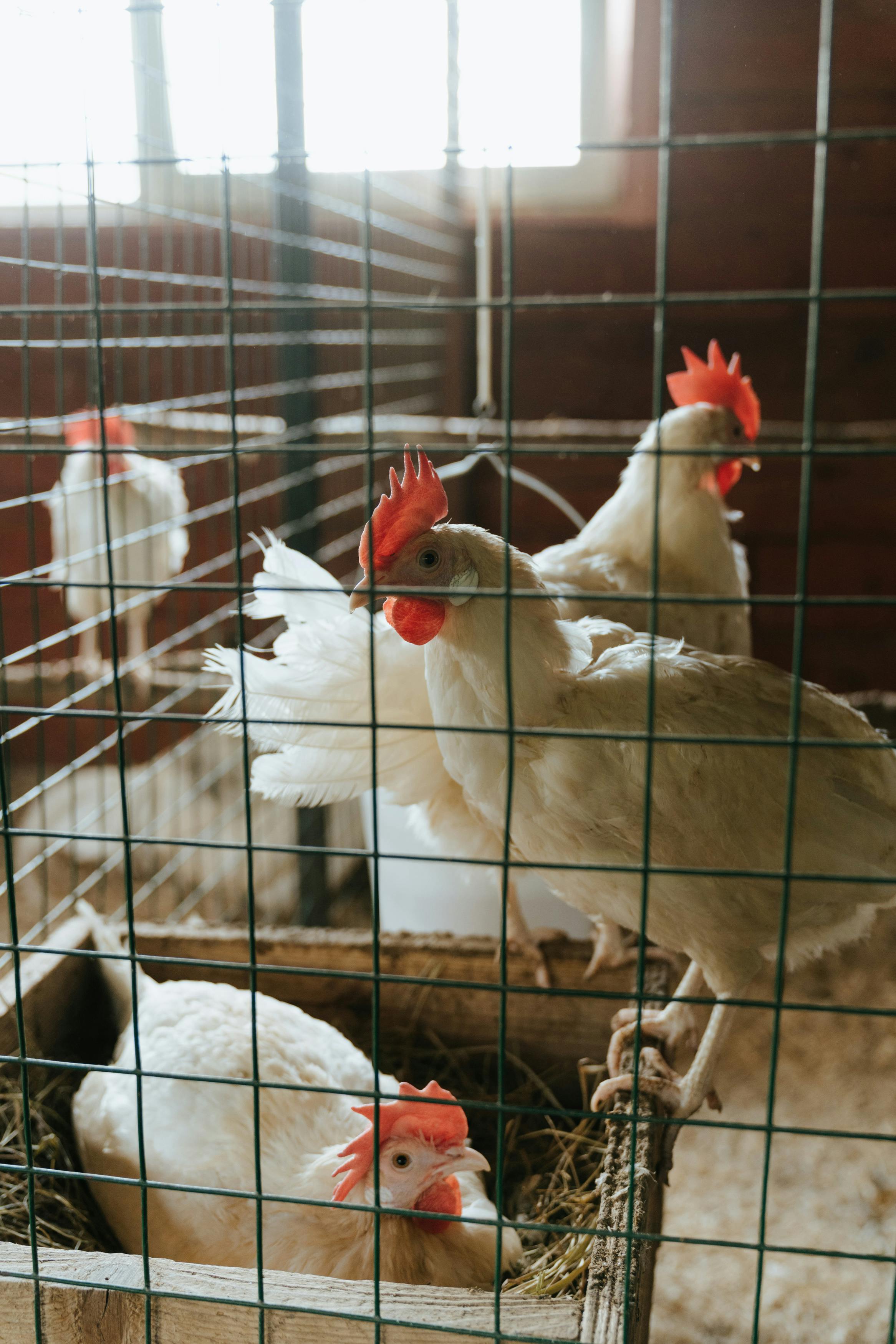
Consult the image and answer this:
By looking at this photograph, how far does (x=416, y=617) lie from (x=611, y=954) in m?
0.84

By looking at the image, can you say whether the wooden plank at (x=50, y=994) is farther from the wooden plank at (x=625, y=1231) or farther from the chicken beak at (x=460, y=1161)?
the wooden plank at (x=625, y=1231)

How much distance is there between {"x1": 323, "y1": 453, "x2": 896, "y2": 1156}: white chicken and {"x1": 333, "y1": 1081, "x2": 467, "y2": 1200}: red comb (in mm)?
331

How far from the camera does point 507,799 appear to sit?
3.19 feet

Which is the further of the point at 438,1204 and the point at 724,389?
the point at 724,389

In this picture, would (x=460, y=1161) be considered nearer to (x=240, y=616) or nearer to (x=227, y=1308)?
(x=227, y=1308)

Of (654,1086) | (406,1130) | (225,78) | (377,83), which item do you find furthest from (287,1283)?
(225,78)

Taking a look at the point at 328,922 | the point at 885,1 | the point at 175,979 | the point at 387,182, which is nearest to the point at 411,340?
the point at 387,182

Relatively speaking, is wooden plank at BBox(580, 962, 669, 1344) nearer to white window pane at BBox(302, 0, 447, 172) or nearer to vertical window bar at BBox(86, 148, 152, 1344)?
vertical window bar at BBox(86, 148, 152, 1344)

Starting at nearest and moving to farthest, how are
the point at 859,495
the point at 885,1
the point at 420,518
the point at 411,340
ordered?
1. the point at 420,518
2. the point at 885,1
3. the point at 411,340
4. the point at 859,495

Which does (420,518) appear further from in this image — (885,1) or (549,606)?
(885,1)

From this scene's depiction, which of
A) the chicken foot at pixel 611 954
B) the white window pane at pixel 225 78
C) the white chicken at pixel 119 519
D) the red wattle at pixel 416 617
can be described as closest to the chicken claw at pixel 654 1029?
the chicken foot at pixel 611 954

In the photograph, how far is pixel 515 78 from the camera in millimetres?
1104

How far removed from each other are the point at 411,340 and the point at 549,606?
9.11 ft

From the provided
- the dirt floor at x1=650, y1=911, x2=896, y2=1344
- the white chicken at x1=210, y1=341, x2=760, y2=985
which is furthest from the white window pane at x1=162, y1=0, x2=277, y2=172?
the dirt floor at x1=650, y1=911, x2=896, y2=1344
